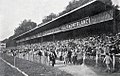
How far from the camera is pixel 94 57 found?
46.0 feet

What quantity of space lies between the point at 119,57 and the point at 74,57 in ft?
19.8

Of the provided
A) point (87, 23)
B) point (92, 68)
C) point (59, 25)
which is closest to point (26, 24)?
point (59, 25)

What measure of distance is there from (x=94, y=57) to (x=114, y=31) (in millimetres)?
4073

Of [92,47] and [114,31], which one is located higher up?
[114,31]

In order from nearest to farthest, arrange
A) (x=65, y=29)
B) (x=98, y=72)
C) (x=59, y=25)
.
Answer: (x=98, y=72) → (x=65, y=29) → (x=59, y=25)

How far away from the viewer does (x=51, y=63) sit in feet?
62.8

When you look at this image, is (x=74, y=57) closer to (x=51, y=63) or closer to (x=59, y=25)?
(x=51, y=63)

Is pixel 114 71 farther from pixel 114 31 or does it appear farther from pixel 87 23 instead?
pixel 87 23

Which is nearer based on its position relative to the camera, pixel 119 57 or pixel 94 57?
pixel 119 57

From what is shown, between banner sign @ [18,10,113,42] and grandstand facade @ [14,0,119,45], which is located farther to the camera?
grandstand facade @ [14,0,119,45]

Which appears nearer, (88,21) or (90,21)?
(90,21)

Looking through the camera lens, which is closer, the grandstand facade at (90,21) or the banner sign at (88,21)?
the banner sign at (88,21)

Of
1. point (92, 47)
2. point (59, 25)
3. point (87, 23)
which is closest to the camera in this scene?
point (92, 47)

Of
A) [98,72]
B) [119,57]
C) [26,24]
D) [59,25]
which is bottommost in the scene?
[98,72]
